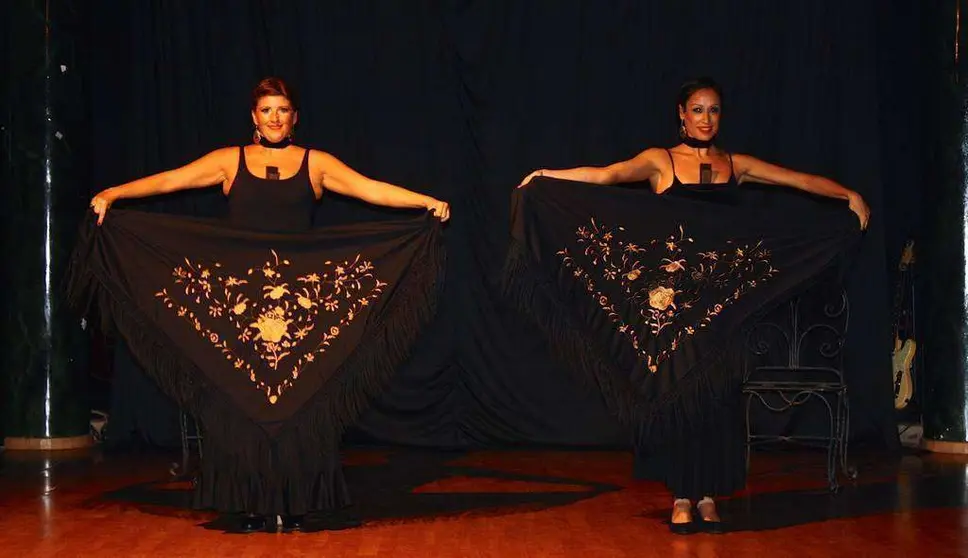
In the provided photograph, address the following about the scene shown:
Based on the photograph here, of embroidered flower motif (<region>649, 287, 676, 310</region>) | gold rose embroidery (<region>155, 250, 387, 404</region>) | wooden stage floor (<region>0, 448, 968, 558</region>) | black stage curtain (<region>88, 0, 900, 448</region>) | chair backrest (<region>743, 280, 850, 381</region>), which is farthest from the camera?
black stage curtain (<region>88, 0, 900, 448</region>)

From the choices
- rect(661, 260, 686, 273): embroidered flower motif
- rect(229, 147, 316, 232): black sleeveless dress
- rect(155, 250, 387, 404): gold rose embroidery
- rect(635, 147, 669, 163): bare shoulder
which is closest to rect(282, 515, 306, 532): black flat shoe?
rect(155, 250, 387, 404): gold rose embroidery

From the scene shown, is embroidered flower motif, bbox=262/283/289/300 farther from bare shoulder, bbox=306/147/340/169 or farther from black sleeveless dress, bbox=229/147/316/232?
bare shoulder, bbox=306/147/340/169

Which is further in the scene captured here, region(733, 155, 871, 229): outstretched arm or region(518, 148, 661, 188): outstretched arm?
region(733, 155, 871, 229): outstretched arm

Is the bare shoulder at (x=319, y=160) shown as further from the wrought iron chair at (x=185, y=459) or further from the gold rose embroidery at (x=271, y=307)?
the wrought iron chair at (x=185, y=459)

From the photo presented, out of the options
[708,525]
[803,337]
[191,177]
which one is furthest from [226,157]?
[803,337]

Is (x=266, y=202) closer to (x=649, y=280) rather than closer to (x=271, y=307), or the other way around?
(x=271, y=307)

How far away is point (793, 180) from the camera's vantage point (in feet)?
15.4

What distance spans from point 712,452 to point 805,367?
133 cm

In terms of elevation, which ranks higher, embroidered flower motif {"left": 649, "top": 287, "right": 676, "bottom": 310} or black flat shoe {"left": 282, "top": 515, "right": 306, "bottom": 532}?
embroidered flower motif {"left": 649, "top": 287, "right": 676, "bottom": 310}

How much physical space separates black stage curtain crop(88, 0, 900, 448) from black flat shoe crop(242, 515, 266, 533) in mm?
2228

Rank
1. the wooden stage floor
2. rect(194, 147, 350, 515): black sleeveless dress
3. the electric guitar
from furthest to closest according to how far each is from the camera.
Answer: the electric guitar → rect(194, 147, 350, 515): black sleeveless dress → the wooden stage floor

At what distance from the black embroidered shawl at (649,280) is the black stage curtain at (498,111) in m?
1.90

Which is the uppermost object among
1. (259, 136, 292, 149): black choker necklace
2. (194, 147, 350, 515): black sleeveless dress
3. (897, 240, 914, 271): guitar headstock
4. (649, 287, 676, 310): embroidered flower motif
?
(259, 136, 292, 149): black choker necklace

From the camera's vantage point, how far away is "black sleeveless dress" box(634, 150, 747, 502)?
422cm
